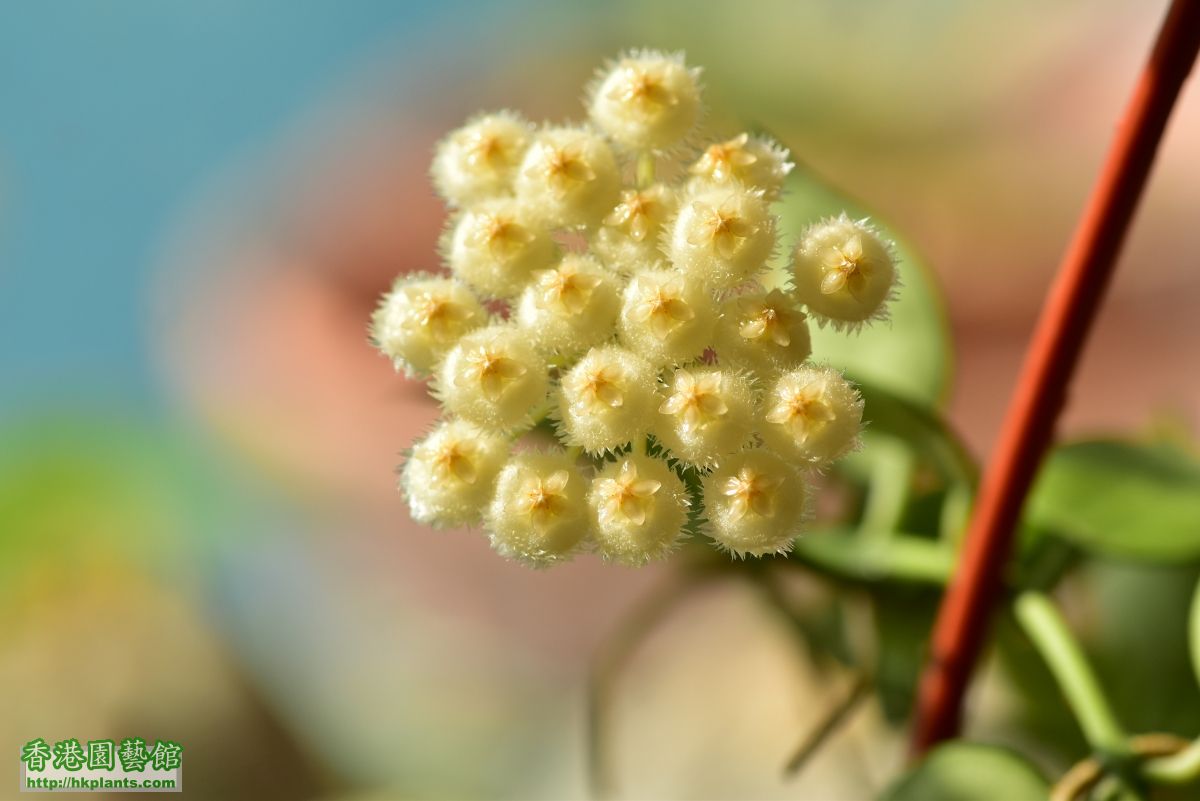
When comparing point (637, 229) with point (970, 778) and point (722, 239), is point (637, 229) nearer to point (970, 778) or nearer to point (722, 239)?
point (722, 239)

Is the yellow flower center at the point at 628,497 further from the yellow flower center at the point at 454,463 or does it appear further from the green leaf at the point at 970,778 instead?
the green leaf at the point at 970,778

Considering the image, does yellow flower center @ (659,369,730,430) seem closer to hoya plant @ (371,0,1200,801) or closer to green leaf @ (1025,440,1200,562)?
hoya plant @ (371,0,1200,801)

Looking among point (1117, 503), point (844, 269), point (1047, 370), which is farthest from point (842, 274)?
point (1117, 503)

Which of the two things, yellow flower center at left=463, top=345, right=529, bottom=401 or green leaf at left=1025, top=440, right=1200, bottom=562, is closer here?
yellow flower center at left=463, top=345, right=529, bottom=401

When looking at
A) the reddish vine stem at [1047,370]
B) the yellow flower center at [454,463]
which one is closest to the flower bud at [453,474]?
the yellow flower center at [454,463]

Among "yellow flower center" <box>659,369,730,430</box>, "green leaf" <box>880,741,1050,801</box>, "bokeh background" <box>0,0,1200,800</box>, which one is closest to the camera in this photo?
"yellow flower center" <box>659,369,730,430</box>

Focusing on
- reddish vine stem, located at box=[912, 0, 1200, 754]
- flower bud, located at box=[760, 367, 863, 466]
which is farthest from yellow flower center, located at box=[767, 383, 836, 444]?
reddish vine stem, located at box=[912, 0, 1200, 754]
